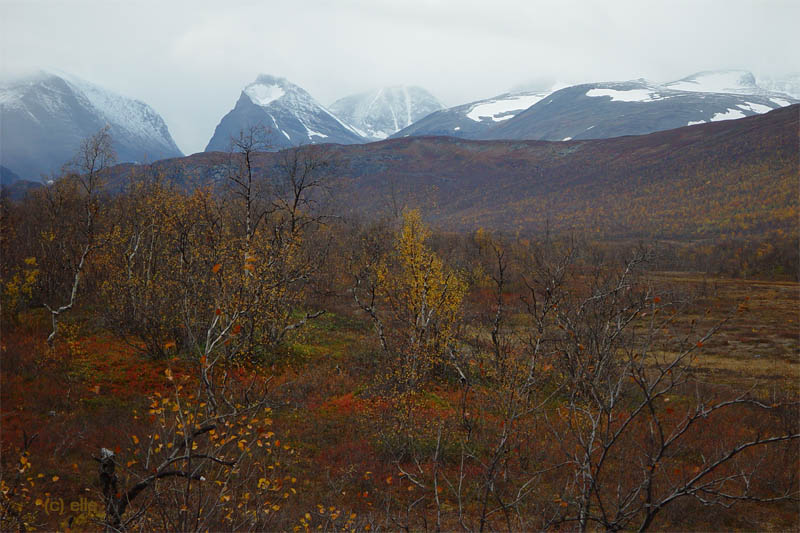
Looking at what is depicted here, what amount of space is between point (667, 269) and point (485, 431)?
5023 centimetres

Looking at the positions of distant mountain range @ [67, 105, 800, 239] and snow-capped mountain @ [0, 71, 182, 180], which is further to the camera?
snow-capped mountain @ [0, 71, 182, 180]

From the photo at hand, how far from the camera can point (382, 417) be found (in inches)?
483

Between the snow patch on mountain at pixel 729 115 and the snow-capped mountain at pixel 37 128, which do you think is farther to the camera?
the snow patch on mountain at pixel 729 115

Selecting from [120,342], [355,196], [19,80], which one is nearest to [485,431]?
[120,342]

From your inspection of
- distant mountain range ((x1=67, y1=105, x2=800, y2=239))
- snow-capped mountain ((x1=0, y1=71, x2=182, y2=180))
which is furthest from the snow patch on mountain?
snow-capped mountain ((x1=0, y1=71, x2=182, y2=180))

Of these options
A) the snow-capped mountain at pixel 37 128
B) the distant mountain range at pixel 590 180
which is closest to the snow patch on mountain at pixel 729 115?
the distant mountain range at pixel 590 180

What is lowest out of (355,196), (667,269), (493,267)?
(667,269)

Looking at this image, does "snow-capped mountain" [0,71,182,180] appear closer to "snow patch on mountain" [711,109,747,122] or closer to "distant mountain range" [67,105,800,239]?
"distant mountain range" [67,105,800,239]

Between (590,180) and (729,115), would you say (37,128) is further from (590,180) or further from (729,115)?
(729,115)

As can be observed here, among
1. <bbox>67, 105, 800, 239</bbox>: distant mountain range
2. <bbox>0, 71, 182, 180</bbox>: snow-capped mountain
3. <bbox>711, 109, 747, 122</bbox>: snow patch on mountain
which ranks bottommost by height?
<bbox>67, 105, 800, 239</bbox>: distant mountain range

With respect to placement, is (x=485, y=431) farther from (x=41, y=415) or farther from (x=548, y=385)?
(x=41, y=415)

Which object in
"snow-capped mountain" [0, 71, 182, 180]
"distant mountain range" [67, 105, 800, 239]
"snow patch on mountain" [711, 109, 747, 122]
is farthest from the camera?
"snow patch on mountain" [711, 109, 747, 122]

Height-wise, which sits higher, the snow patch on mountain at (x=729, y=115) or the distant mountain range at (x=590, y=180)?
the snow patch on mountain at (x=729, y=115)

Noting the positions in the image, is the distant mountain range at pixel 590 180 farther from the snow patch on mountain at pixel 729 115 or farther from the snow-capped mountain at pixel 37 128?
the snow-capped mountain at pixel 37 128
